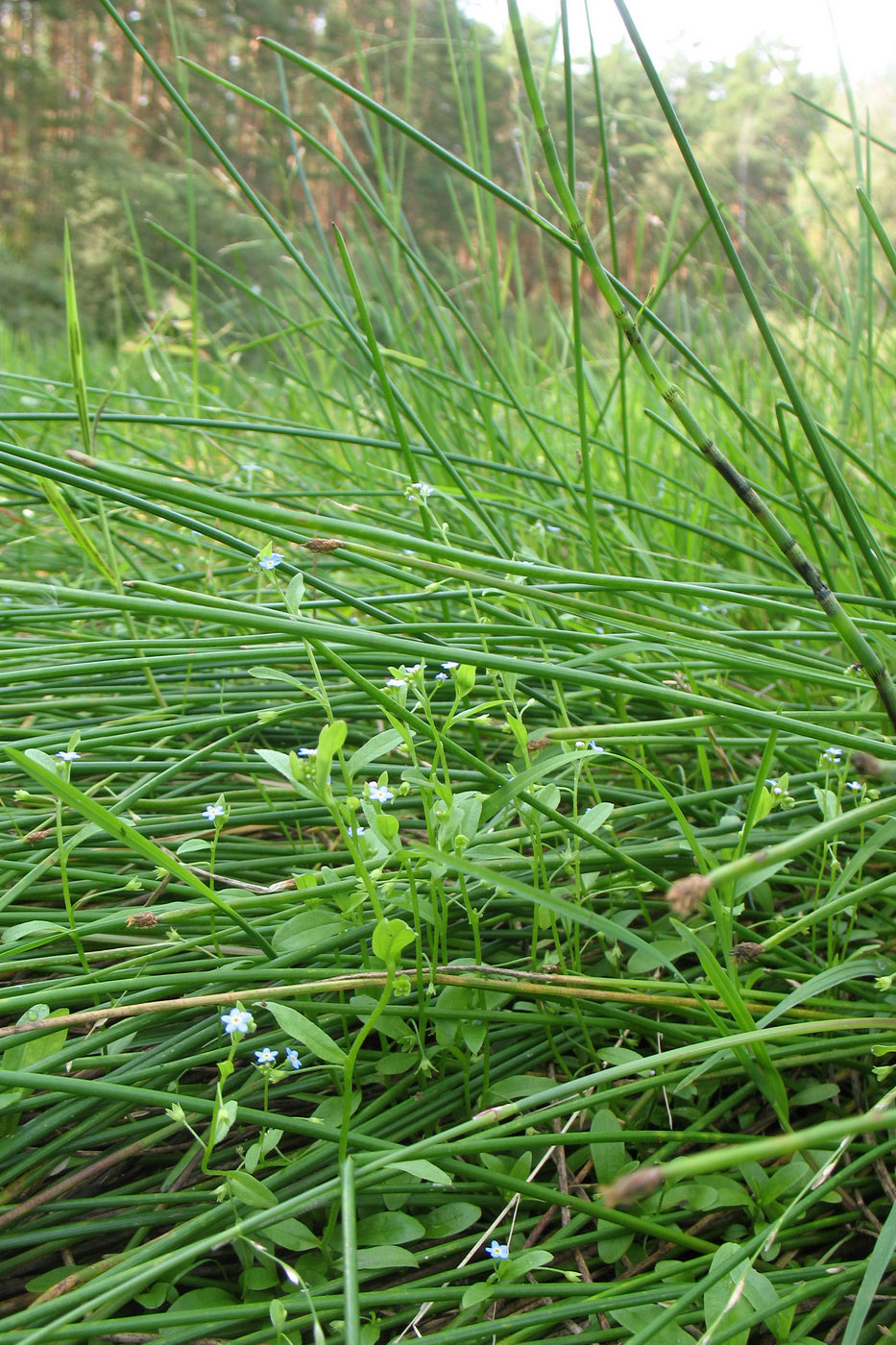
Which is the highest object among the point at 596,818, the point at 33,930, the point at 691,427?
the point at 691,427

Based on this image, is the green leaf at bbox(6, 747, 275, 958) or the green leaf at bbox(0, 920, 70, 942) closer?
the green leaf at bbox(6, 747, 275, 958)

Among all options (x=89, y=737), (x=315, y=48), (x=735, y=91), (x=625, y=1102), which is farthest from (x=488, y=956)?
(x=735, y=91)

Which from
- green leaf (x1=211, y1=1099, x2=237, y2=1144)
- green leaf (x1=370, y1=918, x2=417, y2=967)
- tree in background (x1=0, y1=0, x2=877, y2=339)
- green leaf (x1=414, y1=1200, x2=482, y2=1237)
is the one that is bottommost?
green leaf (x1=414, y1=1200, x2=482, y2=1237)

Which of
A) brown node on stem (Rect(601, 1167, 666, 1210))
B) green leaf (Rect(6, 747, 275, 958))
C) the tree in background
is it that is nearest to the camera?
brown node on stem (Rect(601, 1167, 666, 1210))

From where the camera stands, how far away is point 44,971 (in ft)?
2.39

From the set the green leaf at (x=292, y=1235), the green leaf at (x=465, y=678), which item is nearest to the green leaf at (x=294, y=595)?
the green leaf at (x=465, y=678)

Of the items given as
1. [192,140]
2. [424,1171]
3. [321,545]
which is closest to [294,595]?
[321,545]

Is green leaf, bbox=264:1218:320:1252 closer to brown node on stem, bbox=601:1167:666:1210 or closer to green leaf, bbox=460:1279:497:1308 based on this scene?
green leaf, bbox=460:1279:497:1308

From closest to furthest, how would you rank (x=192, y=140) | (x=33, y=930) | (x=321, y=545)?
(x=321, y=545), (x=33, y=930), (x=192, y=140)

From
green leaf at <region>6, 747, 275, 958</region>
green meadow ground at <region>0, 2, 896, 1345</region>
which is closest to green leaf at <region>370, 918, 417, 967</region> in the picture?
green meadow ground at <region>0, 2, 896, 1345</region>

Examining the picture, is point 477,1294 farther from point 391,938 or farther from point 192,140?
point 192,140

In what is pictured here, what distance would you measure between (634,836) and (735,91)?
Result: 15828mm

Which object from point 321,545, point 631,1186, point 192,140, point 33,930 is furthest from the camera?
point 192,140

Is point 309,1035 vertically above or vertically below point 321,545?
below
